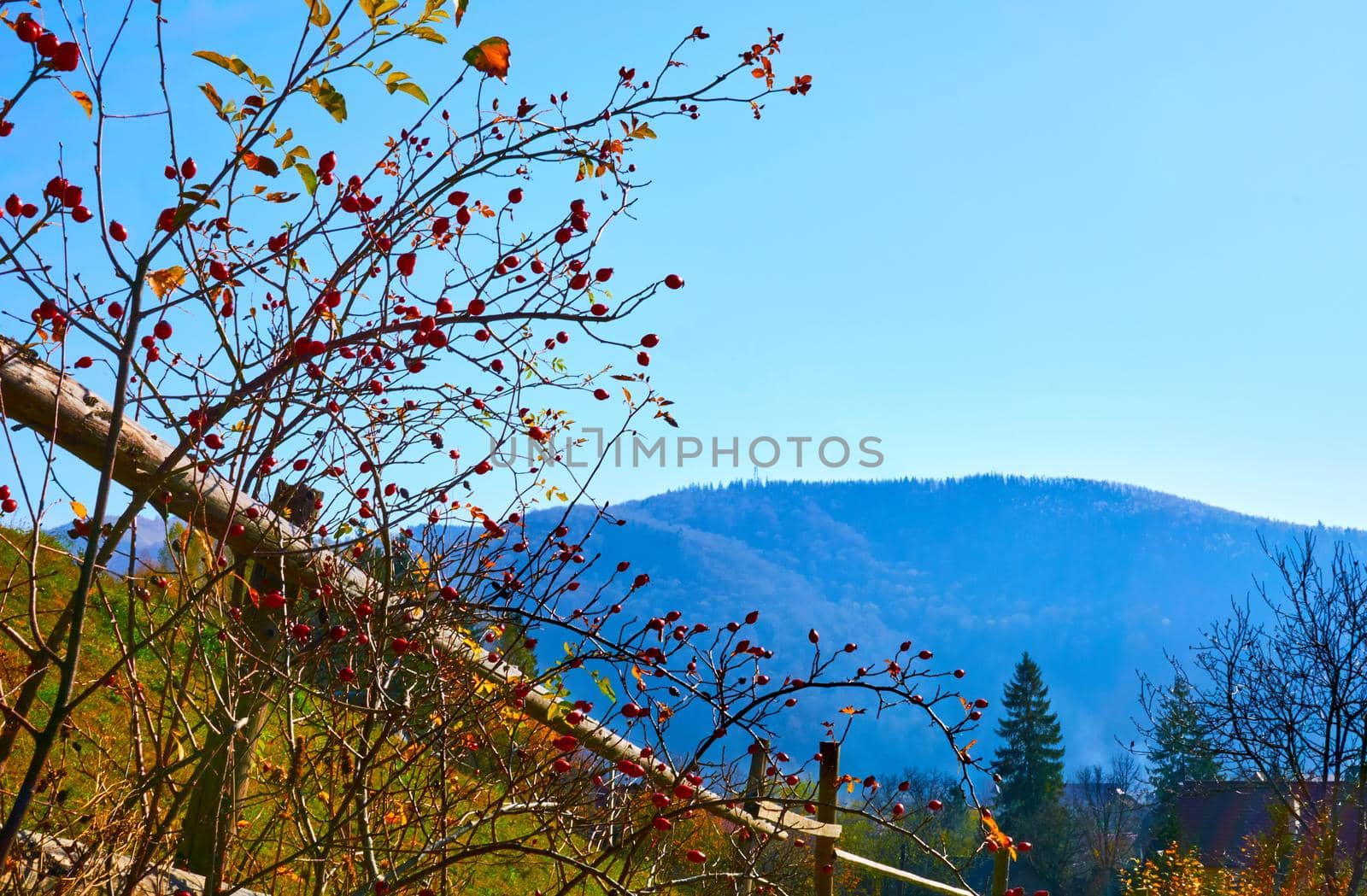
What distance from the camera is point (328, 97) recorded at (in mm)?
1630

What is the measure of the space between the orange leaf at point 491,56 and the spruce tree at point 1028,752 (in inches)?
1490

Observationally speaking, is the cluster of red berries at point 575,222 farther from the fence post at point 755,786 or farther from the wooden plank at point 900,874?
the wooden plank at point 900,874

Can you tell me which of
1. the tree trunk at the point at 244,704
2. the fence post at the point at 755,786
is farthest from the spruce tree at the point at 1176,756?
the tree trunk at the point at 244,704

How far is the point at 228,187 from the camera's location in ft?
5.92

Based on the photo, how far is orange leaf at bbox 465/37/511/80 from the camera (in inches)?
63.1

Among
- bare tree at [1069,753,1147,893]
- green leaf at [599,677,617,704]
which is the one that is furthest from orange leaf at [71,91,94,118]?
bare tree at [1069,753,1147,893]

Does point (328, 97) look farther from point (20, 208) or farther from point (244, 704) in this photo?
point (244, 704)

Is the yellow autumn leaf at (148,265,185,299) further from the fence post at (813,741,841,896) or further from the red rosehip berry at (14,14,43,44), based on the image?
the fence post at (813,741,841,896)

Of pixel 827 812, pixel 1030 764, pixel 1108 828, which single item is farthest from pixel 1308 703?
pixel 1108 828

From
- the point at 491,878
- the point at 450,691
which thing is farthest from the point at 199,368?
the point at 491,878

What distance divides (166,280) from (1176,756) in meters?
42.7

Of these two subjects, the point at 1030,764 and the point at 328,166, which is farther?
A: the point at 1030,764

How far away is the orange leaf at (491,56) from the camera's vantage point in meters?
1.60

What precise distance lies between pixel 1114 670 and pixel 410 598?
12226 cm
